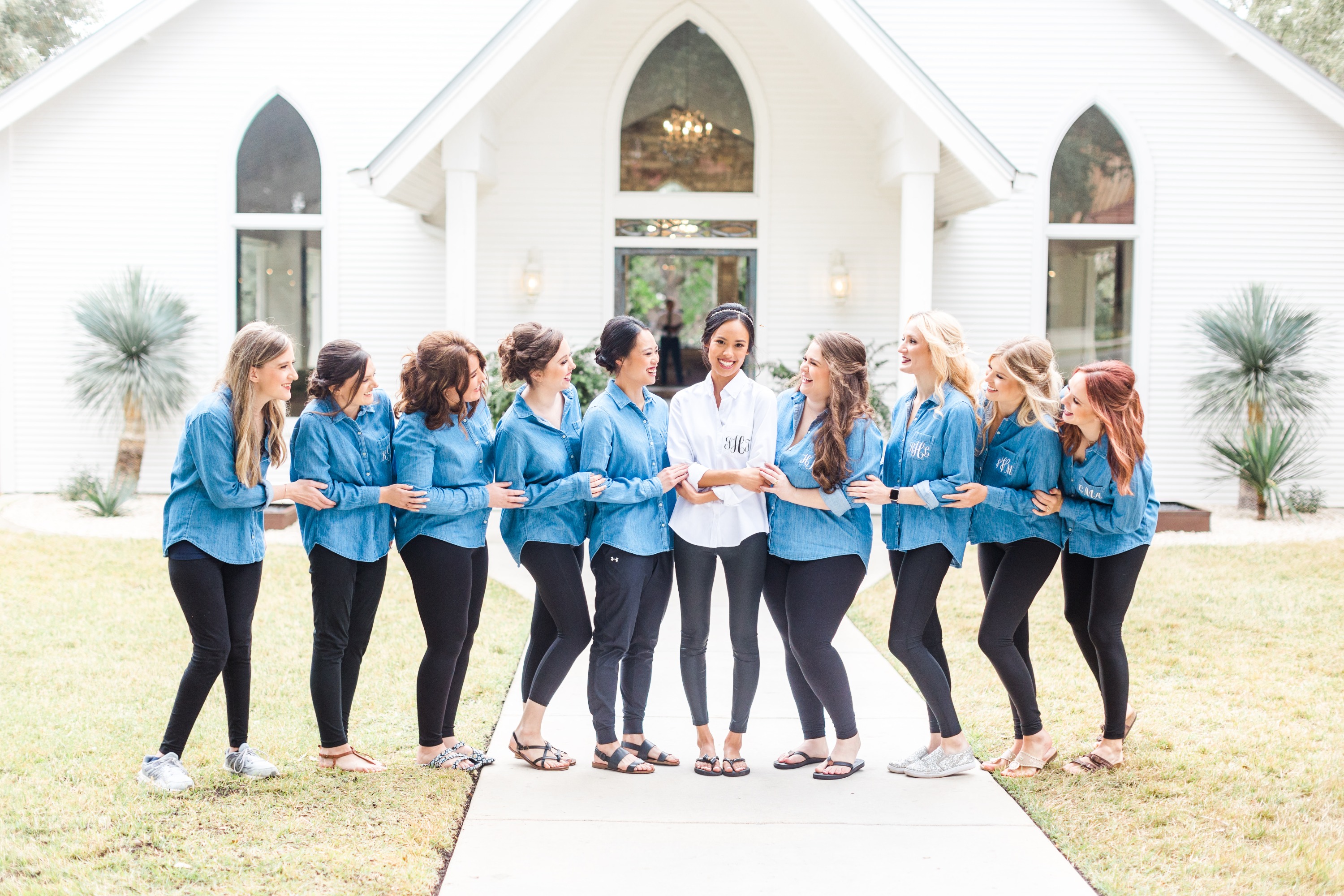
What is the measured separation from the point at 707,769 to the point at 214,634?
1.85m

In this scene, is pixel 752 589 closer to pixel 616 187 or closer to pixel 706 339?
pixel 706 339

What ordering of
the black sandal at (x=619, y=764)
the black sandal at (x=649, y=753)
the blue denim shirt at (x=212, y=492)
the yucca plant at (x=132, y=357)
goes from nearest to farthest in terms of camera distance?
the blue denim shirt at (x=212, y=492) → the black sandal at (x=619, y=764) → the black sandal at (x=649, y=753) → the yucca plant at (x=132, y=357)

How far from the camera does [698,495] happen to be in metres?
4.25

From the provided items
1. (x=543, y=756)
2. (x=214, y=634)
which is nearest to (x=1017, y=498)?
(x=543, y=756)

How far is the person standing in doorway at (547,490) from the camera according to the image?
4246mm

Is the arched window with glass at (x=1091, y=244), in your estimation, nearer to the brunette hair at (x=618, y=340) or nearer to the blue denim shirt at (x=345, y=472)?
the brunette hair at (x=618, y=340)

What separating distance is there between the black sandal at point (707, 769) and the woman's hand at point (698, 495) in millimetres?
1002

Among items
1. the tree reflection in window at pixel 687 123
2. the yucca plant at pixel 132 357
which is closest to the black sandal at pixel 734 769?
the tree reflection in window at pixel 687 123

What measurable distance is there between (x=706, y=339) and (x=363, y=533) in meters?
1.45

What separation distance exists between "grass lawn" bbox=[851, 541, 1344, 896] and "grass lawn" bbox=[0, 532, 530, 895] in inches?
86.4

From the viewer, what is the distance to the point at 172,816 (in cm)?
389

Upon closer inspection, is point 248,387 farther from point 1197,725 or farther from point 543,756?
point 1197,725

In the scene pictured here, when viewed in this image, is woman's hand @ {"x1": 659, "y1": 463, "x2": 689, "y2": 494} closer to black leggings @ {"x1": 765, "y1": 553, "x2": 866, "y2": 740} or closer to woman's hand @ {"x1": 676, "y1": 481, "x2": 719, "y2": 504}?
woman's hand @ {"x1": 676, "y1": 481, "x2": 719, "y2": 504}

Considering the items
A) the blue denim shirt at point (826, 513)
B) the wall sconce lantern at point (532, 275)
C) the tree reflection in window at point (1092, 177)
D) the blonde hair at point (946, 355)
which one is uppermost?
the tree reflection in window at point (1092, 177)
